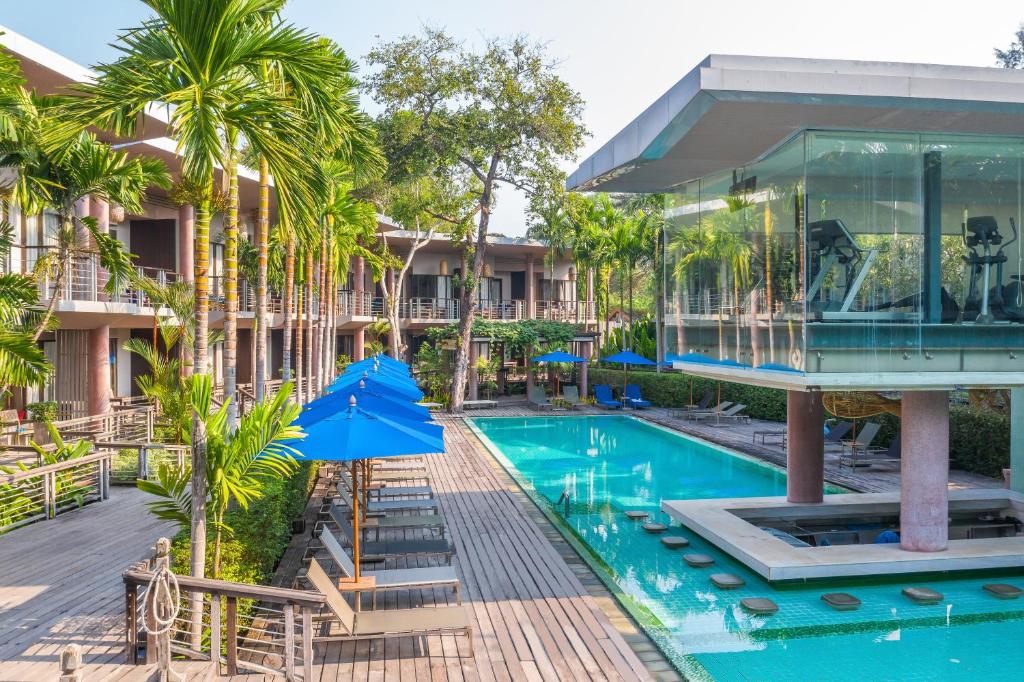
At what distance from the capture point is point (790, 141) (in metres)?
9.05

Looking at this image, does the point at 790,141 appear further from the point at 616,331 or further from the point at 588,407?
the point at 616,331

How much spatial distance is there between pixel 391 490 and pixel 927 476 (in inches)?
299

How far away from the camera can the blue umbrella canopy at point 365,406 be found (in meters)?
8.12

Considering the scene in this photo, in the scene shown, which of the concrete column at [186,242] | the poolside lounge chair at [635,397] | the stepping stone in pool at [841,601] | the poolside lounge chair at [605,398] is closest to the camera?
the stepping stone in pool at [841,601]

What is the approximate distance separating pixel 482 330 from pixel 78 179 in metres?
20.5

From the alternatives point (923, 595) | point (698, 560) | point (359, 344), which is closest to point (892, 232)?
point (923, 595)

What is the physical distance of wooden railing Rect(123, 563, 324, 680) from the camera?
5.57 meters

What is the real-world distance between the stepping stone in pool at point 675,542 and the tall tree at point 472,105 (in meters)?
18.7

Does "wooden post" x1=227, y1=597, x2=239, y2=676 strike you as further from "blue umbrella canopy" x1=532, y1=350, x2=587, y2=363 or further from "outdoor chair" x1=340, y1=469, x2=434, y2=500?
"blue umbrella canopy" x1=532, y1=350, x2=587, y2=363

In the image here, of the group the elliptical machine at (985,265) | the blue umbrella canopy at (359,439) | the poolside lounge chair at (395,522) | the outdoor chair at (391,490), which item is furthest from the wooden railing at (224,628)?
the elliptical machine at (985,265)

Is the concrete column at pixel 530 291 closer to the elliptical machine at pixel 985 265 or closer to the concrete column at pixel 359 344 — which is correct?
the concrete column at pixel 359 344

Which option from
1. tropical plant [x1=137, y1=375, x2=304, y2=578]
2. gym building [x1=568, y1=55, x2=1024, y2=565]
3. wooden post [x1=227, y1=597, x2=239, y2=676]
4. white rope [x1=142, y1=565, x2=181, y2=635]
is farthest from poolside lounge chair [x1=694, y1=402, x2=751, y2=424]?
white rope [x1=142, y1=565, x2=181, y2=635]

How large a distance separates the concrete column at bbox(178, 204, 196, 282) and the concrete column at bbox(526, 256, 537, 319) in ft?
64.5

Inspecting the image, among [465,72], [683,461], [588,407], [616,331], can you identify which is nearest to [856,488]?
[683,461]
